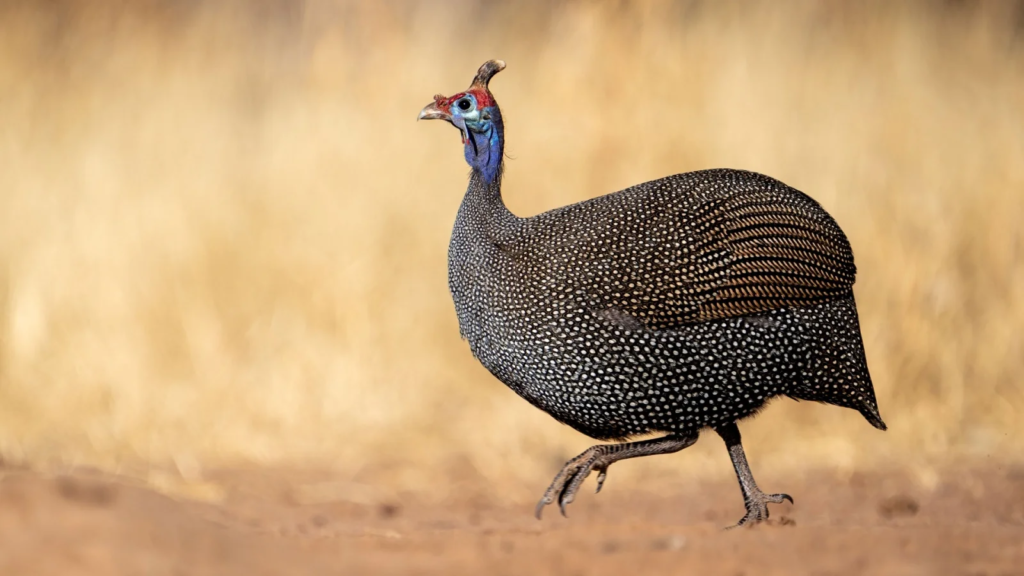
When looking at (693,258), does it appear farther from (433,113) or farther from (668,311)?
(433,113)

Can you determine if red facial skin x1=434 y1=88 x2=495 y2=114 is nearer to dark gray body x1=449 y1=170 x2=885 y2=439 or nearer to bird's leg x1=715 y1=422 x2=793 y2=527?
dark gray body x1=449 y1=170 x2=885 y2=439

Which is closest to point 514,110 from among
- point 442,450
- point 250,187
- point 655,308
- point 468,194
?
point 250,187

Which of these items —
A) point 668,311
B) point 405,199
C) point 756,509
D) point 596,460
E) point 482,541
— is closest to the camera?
point 482,541

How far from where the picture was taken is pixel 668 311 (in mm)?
3697

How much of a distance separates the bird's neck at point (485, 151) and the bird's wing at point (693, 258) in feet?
1.24

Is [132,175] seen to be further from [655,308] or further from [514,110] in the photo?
[655,308]

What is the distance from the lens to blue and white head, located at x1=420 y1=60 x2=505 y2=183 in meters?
4.18

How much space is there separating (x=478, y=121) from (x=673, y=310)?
3.19 ft

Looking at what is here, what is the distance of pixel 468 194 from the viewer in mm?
4199

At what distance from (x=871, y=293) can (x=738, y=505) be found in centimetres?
143

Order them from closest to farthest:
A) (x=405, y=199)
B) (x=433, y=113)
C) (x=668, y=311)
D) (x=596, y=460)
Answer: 1. (x=668, y=311)
2. (x=596, y=460)
3. (x=433, y=113)
4. (x=405, y=199)

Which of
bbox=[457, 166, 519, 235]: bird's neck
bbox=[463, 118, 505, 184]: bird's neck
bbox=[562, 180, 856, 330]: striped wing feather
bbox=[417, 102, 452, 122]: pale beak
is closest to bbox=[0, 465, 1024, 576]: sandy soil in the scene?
bbox=[562, 180, 856, 330]: striped wing feather

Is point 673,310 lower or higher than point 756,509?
higher

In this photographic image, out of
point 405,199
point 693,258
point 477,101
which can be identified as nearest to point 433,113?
point 477,101
